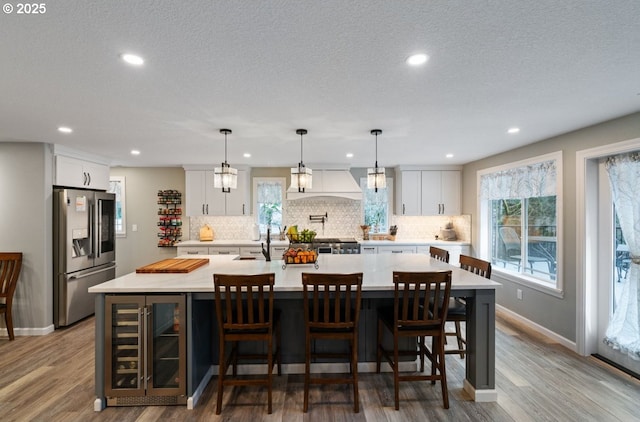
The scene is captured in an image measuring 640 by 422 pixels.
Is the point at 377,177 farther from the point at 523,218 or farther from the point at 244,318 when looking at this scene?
the point at 523,218

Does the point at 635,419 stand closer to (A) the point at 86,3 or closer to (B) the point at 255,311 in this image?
(B) the point at 255,311

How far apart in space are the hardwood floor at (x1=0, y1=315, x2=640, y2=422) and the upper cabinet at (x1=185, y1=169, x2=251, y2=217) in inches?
118

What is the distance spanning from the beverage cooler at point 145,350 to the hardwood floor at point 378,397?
0.12 metres

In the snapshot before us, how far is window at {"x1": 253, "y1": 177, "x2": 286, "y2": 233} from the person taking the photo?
6082 mm

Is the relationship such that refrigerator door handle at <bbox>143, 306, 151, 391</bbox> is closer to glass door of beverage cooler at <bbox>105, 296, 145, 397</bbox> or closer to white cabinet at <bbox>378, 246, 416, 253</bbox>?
glass door of beverage cooler at <bbox>105, 296, 145, 397</bbox>

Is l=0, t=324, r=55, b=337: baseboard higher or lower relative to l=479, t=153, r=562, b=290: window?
lower

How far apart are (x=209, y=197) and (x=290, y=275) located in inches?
142

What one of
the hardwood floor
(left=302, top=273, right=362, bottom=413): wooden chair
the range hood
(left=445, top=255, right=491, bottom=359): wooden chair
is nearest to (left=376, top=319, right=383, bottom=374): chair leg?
the hardwood floor

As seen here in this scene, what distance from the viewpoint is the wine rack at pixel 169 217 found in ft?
19.5

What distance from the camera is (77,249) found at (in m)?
4.17

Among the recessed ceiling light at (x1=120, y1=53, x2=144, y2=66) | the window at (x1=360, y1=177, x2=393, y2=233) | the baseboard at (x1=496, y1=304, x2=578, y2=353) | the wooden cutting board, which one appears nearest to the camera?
the recessed ceiling light at (x1=120, y1=53, x2=144, y2=66)

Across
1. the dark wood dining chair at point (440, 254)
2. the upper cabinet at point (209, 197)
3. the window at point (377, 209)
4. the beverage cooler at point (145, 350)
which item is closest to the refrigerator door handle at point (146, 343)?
the beverage cooler at point (145, 350)

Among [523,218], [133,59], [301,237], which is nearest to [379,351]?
[301,237]

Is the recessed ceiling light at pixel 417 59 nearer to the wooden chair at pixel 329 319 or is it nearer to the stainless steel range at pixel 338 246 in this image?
the wooden chair at pixel 329 319
